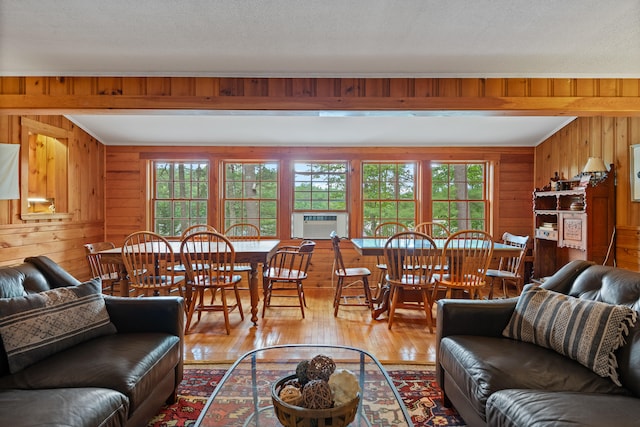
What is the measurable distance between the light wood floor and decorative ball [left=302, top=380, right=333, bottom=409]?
1660mm

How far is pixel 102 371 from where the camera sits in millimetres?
1616

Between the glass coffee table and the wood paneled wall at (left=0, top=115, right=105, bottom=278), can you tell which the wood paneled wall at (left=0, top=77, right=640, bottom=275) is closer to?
the wood paneled wall at (left=0, top=115, right=105, bottom=278)

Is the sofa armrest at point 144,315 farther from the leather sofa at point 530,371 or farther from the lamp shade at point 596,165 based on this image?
the lamp shade at point 596,165

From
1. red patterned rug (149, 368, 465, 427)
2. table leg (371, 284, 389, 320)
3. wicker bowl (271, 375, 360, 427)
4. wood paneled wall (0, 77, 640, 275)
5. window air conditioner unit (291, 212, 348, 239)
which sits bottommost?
red patterned rug (149, 368, 465, 427)

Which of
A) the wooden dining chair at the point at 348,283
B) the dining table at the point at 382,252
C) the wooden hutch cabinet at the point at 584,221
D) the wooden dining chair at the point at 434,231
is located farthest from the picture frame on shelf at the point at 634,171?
the wooden dining chair at the point at 348,283

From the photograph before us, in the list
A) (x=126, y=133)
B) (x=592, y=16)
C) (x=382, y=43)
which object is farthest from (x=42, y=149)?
(x=592, y=16)

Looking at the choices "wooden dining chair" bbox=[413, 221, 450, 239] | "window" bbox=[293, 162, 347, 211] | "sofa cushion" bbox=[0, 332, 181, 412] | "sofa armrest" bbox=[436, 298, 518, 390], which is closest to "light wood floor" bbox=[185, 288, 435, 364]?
"sofa armrest" bbox=[436, 298, 518, 390]

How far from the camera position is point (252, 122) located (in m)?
4.73

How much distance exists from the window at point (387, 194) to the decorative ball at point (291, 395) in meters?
4.25

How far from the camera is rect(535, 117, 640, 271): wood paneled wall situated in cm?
387

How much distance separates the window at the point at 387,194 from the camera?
5.51 meters

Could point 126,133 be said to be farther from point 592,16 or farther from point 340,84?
point 592,16

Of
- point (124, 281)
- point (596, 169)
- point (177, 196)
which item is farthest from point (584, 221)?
point (177, 196)

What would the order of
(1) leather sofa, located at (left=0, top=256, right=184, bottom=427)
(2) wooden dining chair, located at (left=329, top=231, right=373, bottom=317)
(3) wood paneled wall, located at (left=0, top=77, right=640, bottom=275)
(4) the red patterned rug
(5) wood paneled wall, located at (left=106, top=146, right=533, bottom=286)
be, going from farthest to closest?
(5) wood paneled wall, located at (left=106, top=146, right=533, bottom=286) → (2) wooden dining chair, located at (left=329, top=231, right=373, bottom=317) → (3) wood paneled wall, located at (left=0, top=77, right=640, bottom=275) → (4) the red patterned rug → (1) leather sofa, located at (left=0, top=256, right=184, bottom=427)
